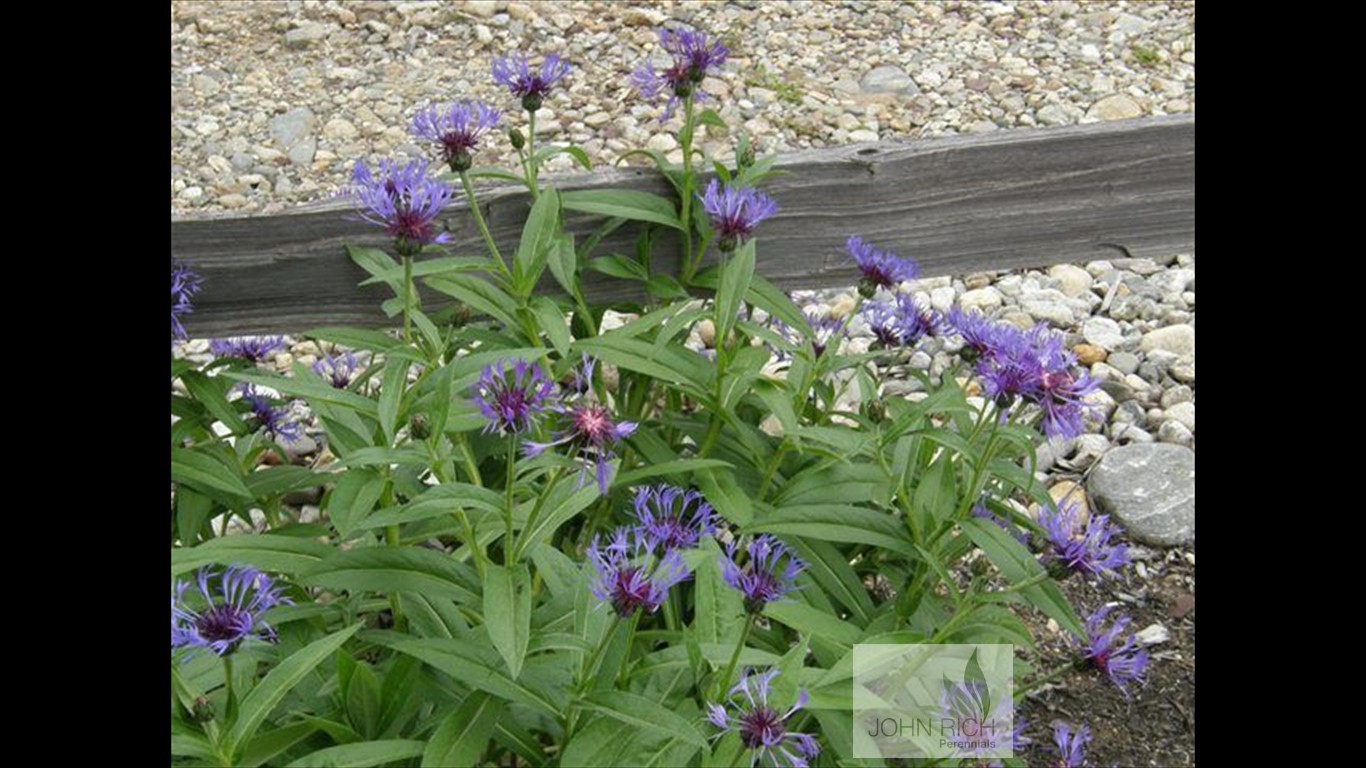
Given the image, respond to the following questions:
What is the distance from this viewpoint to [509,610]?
4.87 feet

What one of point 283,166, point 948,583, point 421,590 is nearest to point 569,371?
point 421,590

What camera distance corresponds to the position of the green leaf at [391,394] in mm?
1685

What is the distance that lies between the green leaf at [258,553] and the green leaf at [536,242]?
1.60 feet

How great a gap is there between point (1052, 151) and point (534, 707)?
1323 mm

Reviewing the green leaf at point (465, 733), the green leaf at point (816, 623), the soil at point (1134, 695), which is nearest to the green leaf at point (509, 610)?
the green leaf at point (465, 733)

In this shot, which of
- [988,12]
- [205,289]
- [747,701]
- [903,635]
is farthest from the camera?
[988,12]

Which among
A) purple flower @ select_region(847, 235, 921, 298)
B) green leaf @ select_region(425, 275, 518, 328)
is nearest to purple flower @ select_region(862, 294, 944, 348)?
purple flower @ select_region(847, 235, 921, 298)

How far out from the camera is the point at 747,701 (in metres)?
1.54

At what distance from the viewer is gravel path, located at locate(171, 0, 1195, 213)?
4281 mm

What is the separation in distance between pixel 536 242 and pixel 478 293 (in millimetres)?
116

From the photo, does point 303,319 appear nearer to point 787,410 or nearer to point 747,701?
point 787,410

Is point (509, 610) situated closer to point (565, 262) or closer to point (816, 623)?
point (816, 623)

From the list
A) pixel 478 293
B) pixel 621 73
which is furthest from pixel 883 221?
pixel 621 73

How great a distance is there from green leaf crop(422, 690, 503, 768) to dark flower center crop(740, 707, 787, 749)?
0.32 m
